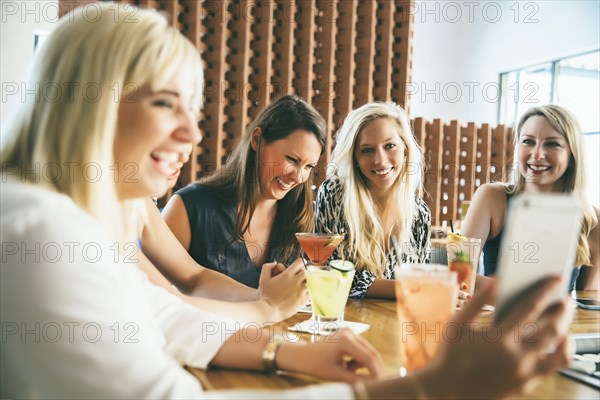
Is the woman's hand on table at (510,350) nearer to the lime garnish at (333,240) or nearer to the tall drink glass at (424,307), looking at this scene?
the tall drink glass at (424,307)

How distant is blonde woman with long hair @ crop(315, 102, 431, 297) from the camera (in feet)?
7.80

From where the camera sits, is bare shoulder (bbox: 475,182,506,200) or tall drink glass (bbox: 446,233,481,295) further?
bare shoulder (bbox: 475,182,506,200)

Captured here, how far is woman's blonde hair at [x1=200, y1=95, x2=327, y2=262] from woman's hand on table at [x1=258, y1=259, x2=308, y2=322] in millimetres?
854

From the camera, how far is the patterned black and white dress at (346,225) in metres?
2.38

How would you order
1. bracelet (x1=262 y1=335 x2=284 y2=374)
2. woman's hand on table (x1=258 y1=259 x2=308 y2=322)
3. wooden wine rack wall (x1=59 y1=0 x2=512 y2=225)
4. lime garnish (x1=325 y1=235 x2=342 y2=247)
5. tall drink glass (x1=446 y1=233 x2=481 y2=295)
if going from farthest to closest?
wooden wine rack wall (x1=59 y1=0 x2=512 y2=225) < lime garnish (x1=325 y1=235 x2=342 y2=247) < tall drink glass (x1=446 y1=233 x2=481 y2=295) < woman's hand on table (x1=258 y1=259 x2=308 y2=322) < bracelet (x1=262 y1=335 x2=284 y2=374)

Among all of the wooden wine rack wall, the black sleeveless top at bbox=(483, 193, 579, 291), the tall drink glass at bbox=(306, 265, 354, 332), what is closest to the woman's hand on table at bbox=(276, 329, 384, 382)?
the tall drink glass at bbox=(306, 265, 354, 332)

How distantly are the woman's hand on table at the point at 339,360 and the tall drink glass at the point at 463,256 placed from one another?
66cm

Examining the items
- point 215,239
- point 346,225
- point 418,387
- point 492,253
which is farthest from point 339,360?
point 492,253

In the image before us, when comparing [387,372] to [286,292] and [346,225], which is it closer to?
[286,292]

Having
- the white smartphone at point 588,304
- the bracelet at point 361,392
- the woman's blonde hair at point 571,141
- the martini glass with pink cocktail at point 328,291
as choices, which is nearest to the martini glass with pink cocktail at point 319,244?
the martini glass with pink cocktail at point 328,291

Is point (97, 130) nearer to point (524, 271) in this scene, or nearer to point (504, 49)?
point (524, 271)

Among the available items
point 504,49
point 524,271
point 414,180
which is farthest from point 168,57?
point 504,49

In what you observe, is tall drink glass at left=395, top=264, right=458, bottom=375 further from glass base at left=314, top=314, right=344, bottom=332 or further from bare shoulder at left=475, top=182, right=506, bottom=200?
bare shoulder at left=475, top=182, right=506, bottom=200

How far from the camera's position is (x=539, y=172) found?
264 cm
